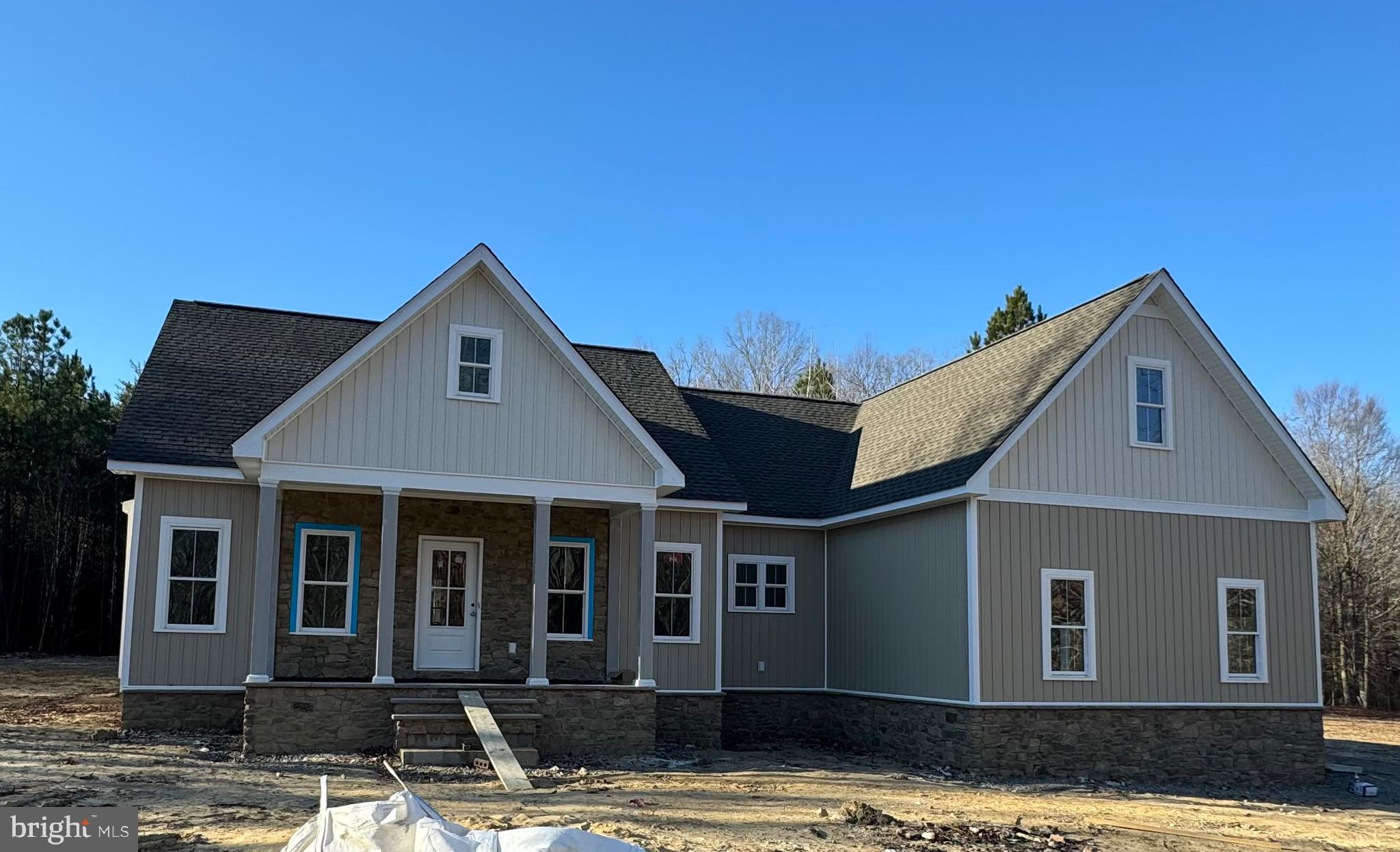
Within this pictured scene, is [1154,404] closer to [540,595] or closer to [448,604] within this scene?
[540,595]

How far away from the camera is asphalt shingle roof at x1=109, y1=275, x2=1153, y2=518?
632 inches

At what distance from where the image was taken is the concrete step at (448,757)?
13398 millimetres

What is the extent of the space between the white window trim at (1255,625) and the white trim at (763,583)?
643 cm

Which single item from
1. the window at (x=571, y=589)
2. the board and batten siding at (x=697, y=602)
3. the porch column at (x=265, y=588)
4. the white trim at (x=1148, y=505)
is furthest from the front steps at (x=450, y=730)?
the white trim at (x=1148, y=505)

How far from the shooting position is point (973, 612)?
1534cm

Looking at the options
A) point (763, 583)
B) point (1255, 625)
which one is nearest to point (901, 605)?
point (763, 583)

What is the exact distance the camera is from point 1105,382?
16.5m

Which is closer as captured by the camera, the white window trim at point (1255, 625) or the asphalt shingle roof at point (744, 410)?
the asphalt shingle roof at point (744, 410)

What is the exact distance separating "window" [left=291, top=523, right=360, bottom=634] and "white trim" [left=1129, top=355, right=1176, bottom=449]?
11112 millimetres

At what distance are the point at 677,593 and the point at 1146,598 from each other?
22.2 feet

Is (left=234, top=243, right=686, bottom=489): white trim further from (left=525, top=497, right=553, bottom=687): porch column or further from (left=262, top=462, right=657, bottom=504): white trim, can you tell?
(left=525, top=497, right=553, bottom=687): porch column

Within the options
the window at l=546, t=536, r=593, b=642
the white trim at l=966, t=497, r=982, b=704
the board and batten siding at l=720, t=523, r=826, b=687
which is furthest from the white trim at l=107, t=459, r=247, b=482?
the white trim at l=966, t=497, r=982, b=704

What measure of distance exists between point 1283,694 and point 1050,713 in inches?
158

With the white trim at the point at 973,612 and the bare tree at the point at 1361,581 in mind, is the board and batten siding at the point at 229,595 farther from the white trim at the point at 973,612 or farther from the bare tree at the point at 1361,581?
the bare tree at the point at 1361,581
